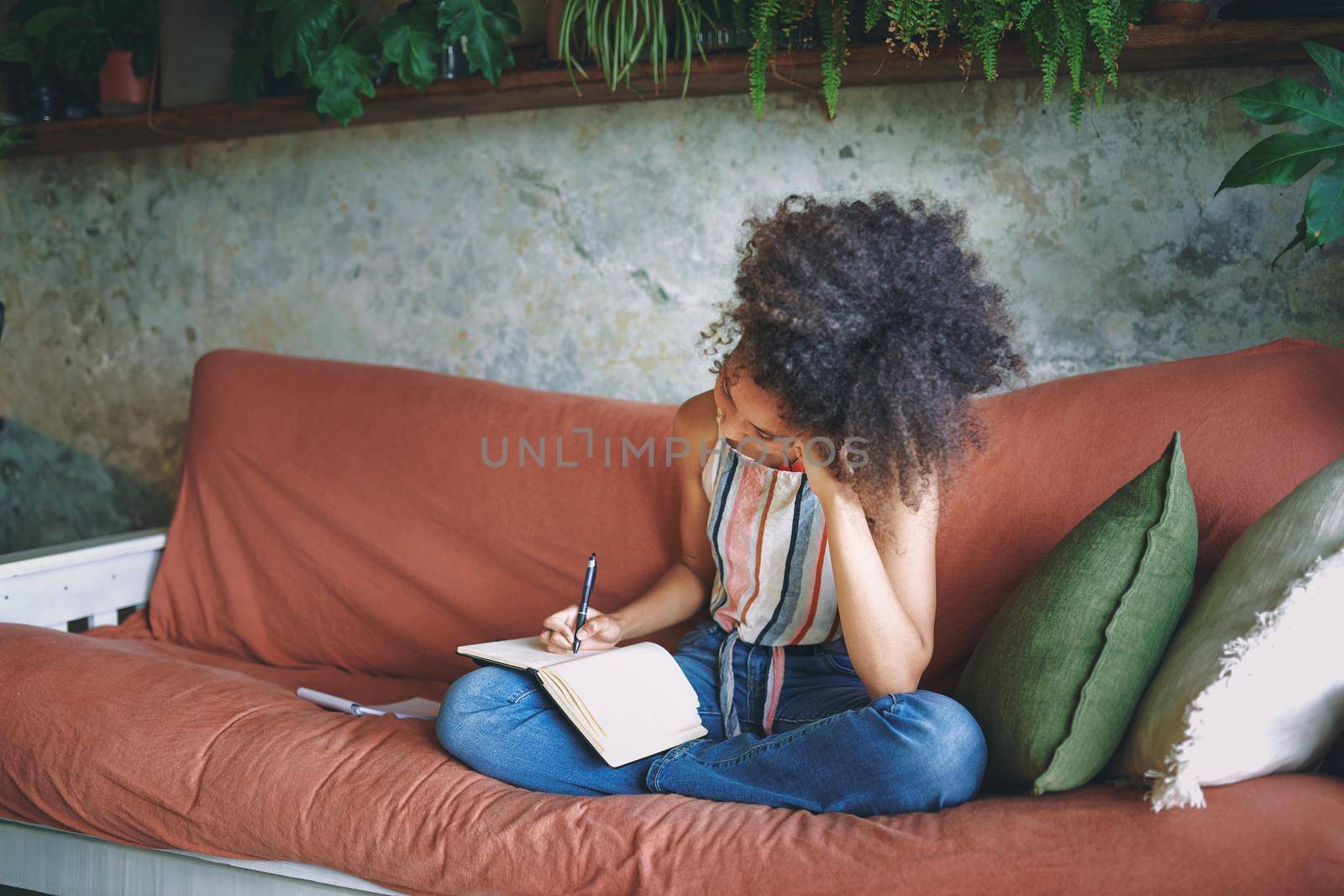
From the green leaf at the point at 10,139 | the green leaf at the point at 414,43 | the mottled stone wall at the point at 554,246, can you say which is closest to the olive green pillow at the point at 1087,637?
the mottled stone wall at the point at 554,246

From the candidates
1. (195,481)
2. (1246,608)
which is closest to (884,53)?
(1246,608)

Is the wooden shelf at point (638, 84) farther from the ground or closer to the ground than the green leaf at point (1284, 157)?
farther from the ground

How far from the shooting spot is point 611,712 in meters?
1.27

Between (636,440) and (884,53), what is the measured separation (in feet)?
2.68

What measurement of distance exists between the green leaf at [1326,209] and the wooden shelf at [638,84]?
0.41 m

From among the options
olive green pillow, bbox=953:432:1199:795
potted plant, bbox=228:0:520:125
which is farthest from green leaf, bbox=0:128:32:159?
olive green pillow, bbox=953:432:1199:795

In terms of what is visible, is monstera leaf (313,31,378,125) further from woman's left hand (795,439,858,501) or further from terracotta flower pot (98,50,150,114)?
woman's left hand (795,439,858,501)

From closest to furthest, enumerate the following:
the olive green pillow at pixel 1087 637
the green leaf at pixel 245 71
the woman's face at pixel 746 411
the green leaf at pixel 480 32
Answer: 1. the olive green pillow at pixel 1087 637
2. the woman's face at pixel 746 411
3. the green leaf at pixel 480 32
4. the green leaf at pixel 245 71

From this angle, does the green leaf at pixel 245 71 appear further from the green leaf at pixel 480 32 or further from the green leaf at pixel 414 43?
the green leaf at pixel 480 32

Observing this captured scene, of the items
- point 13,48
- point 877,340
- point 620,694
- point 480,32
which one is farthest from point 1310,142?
point 13,48

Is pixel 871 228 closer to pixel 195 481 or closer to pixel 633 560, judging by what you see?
pixel 633 560

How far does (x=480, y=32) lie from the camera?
→ 1.94 metres

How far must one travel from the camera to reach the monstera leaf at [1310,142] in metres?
1.36

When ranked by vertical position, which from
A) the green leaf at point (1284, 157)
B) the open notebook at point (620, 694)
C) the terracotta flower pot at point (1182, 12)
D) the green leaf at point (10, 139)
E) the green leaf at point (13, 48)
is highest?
the green leaf at point (13, 48)
